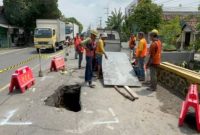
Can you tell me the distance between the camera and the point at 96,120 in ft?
21.3

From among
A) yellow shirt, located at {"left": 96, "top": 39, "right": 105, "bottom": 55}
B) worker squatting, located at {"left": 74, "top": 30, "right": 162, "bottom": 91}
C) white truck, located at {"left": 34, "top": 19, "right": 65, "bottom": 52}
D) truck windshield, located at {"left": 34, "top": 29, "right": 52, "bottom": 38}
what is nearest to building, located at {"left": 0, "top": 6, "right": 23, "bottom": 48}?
white truck, located at {"left": 34, "top": 19, "right": 65, "bottom": 52}

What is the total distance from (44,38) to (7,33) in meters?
17.5

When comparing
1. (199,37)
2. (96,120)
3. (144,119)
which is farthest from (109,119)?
(199,37)

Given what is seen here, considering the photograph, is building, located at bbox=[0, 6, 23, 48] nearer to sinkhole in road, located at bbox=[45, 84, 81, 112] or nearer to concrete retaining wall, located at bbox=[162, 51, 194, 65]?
concrete retaining wall, located at bbox=[162, 51, 194, 65]

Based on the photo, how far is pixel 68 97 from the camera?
32.6ft

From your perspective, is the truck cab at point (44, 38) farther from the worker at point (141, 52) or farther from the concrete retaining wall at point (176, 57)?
the worker at point (141, 52)

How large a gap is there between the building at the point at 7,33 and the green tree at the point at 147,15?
19.2m

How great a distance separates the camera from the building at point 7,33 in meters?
41.4

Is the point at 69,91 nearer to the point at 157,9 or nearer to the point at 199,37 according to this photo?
the point at 199,37

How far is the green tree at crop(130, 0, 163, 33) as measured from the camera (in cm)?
3469

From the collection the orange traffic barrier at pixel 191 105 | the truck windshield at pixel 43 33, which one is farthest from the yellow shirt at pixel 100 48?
the truck windshield at pixel 43 33

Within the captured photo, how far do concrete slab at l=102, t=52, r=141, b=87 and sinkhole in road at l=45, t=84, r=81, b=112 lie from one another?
3.68ft

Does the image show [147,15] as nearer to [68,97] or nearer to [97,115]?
[68,97]

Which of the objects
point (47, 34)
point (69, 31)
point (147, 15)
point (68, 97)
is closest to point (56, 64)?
point (68, 97)
